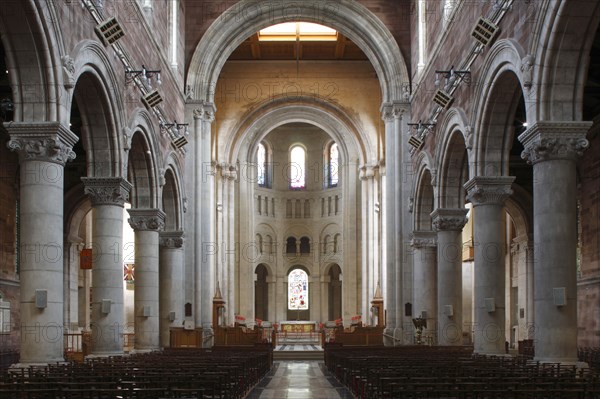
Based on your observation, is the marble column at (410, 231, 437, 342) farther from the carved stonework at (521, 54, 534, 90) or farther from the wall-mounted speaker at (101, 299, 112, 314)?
the carved stonework at (521, 54, 534, 90)

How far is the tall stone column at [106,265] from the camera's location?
2120cm

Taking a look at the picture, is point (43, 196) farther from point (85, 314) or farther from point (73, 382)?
point (85, 314)

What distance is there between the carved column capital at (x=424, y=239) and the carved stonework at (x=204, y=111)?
9932 mm

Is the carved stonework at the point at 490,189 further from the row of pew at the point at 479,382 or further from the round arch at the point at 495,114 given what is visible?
the row of pew at the point at 479,382

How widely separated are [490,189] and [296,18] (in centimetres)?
1733

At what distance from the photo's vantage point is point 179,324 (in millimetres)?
32125

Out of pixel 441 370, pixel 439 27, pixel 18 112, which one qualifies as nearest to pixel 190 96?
pixel 439 27

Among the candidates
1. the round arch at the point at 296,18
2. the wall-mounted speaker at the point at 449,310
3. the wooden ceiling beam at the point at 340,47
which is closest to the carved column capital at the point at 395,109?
the round arch at the point at 296,18

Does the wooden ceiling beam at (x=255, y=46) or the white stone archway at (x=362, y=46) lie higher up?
the wooden ceiling beam at (x=255, y=46)

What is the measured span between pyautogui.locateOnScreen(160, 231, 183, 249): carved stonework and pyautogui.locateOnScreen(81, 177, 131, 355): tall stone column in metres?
10.0

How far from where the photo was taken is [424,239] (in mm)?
32156

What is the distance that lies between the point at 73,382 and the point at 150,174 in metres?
15.5

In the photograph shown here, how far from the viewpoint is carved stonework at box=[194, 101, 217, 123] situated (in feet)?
113

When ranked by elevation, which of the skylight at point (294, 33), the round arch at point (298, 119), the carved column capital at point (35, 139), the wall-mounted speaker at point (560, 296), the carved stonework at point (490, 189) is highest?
the skylight at point (294, 33)
